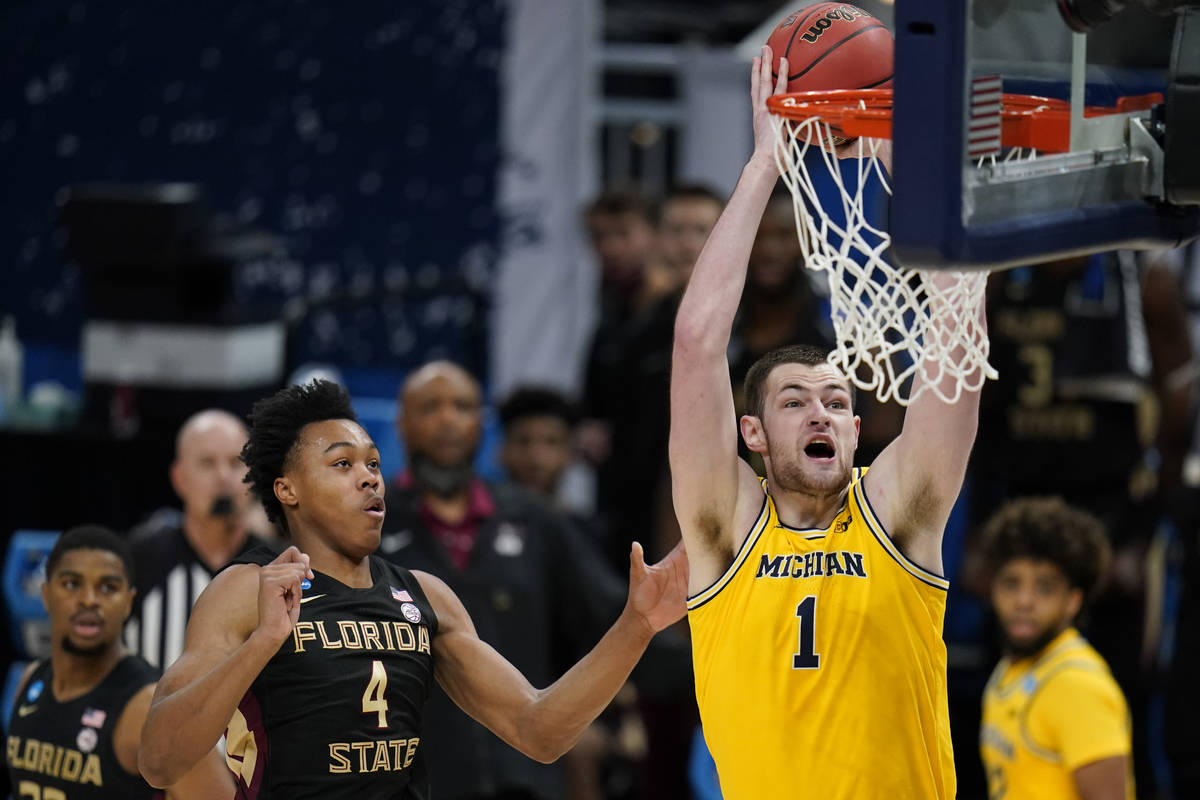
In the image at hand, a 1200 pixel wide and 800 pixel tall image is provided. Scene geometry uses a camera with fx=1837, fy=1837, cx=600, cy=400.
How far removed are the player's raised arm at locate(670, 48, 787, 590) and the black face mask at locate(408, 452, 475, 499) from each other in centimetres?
268

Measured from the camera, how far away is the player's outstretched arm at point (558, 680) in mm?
4531

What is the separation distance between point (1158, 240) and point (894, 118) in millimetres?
769

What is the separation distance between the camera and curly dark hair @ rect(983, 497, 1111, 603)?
6.43 metres

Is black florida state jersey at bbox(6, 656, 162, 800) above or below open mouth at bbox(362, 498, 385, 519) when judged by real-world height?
below

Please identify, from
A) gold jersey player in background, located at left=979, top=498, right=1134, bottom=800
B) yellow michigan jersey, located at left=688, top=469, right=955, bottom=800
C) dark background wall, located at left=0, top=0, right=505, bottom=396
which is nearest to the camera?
yellow michigan jersey, located at left=688, top=469, right=955, bottom=800

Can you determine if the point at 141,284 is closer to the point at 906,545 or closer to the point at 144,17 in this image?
the point at 144,17

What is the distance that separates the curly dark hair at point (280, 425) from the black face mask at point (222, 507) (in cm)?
175

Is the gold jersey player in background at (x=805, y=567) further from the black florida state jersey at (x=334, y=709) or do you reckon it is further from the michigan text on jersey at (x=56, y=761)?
the michigan text on jersey at (x=56, y=761)

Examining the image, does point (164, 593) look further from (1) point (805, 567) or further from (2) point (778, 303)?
(2) point (778, 303)

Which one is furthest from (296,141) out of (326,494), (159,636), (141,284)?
(326,494)

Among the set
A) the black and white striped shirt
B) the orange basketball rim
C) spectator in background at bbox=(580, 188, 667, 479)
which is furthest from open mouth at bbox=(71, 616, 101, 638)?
spectator in background at bbox=(580, 188, 667, 479)

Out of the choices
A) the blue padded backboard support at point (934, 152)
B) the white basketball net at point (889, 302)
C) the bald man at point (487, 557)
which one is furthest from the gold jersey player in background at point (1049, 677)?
the blue padded backboard support at point (934, 152)

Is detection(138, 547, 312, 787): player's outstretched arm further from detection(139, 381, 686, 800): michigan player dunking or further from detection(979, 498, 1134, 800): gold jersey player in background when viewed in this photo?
detection(979, 498, 1134, 800): gold jersey player in background

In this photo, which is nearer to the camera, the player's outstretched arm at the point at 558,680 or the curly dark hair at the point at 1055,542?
the player's outstretched arm at the point at 558,680
